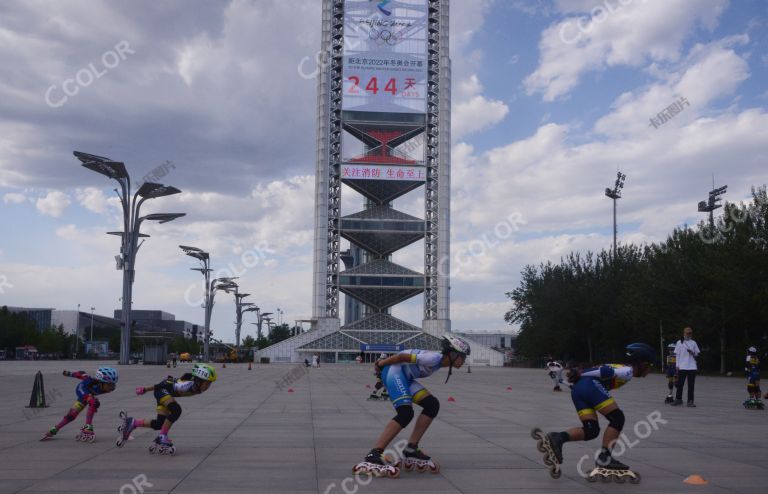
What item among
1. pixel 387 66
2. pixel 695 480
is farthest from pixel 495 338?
pixel 695 480

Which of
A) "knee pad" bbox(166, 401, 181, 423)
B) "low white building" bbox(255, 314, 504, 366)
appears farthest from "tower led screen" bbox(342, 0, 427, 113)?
"knee pad" bbox(166, 401, 181, 423)

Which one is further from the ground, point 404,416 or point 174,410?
point 404,416

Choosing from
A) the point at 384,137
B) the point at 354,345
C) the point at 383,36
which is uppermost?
the point at 383,36

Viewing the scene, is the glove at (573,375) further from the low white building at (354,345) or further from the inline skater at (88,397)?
the low white building at (354,345)

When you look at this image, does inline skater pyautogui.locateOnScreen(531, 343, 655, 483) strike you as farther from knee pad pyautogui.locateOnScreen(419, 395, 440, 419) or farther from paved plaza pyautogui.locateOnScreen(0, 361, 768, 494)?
knee pad pyautogui.locateOnScreen(419, 395, 440, 419)

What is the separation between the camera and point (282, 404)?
63.4ft

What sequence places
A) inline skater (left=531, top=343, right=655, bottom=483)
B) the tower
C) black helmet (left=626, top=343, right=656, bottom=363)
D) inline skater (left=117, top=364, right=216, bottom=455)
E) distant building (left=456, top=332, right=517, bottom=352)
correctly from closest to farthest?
inline skater (left=531, top=343, right=655, bottom=483), black helmet (left=626, top=343, right=656, bottom=363), inline skater (left=117, top=364, right=216, bottom=455), the tower, distant building (left=456, top=332, right=517, bottom=352)

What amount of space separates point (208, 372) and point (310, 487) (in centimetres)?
278

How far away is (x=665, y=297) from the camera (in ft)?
162

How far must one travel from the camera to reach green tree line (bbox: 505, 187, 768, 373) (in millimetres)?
42156

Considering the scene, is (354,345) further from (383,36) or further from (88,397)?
(88,397)

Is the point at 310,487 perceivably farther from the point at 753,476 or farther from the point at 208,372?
the point at 753,476

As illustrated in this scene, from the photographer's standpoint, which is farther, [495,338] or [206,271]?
[495,338]

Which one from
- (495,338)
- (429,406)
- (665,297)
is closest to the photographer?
(429,406)
